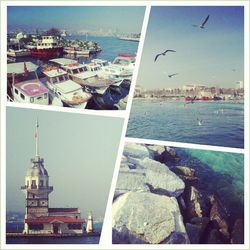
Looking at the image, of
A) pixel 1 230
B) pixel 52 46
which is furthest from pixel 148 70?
pixel 1 230

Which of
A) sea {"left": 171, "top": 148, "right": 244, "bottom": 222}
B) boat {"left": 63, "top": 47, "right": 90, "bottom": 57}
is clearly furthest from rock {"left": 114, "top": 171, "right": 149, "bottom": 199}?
boat {"left": 63, "top": 47, "right": 90, "bottom": 57}

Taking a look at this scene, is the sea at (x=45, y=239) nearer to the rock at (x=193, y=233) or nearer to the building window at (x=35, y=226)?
the building window at (x=35, y=226)

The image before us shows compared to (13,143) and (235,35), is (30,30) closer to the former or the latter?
(13,143)

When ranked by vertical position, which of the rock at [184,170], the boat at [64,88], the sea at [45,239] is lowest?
the sea at [45,239]

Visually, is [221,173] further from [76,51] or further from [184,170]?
[76,51]

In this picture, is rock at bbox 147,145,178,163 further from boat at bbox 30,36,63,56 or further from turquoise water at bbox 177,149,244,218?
boat at bbox 30,36,63,56

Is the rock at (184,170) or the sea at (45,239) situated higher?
the rock at (184,170)

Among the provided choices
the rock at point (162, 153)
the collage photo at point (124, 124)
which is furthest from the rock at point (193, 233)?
the rock at point (162, 153)

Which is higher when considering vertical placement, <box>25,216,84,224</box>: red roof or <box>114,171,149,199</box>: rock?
<box>114,171,149,199</box>: rock
